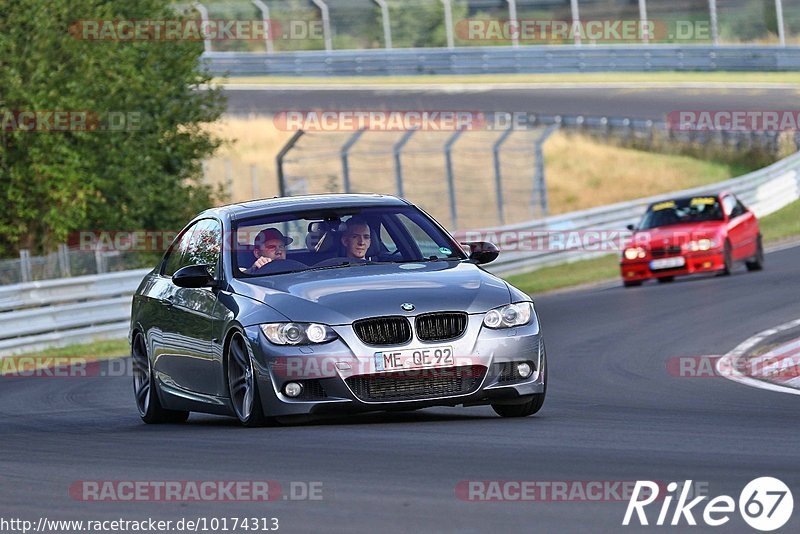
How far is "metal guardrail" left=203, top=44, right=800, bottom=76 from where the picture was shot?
4688cm

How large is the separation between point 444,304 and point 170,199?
21658 mm

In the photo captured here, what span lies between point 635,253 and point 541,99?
22791mm

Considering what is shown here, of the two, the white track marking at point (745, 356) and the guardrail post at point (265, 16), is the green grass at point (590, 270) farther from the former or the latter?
the guardrail post at point (265, 16)

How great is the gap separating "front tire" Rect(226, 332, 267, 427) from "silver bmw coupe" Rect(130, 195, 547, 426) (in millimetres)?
10

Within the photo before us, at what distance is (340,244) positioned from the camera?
419 inches

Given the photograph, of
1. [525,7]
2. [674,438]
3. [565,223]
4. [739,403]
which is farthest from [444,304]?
[525,7]

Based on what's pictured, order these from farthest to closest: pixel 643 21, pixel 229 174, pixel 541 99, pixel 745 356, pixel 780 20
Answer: pixel 643 21
pixel 541 99
pixel 780 20
pixel 229 174
pixel 745 356

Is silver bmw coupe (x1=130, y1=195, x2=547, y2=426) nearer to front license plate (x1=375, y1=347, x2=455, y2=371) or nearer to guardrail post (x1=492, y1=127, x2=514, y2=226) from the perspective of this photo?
front license plate (x1=375, y1=347, x2=455, y2=371)

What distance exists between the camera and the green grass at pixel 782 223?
31.7 meters

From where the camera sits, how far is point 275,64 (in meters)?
56.0

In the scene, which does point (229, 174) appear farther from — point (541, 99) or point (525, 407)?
point (525, 407)

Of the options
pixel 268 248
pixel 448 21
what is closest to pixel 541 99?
pixel 448 21

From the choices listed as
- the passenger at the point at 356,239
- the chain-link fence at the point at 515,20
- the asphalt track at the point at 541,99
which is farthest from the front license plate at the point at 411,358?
the chain-link fence at the point at 515,20

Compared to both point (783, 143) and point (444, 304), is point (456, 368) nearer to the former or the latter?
point (444, 304)
